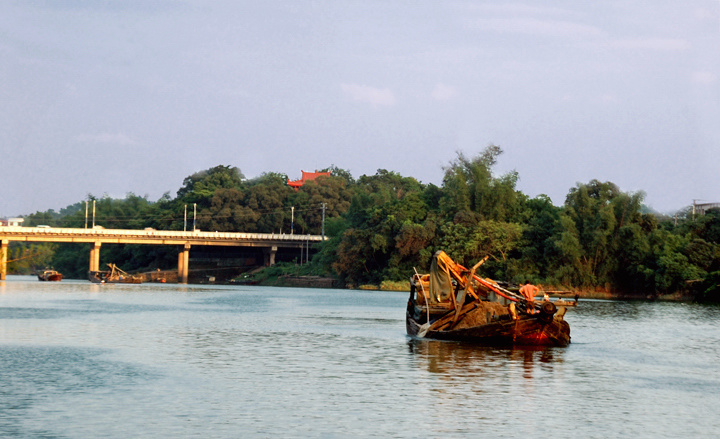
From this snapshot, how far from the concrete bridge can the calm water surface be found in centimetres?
7727

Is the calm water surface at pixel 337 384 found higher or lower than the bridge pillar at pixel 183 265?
lower

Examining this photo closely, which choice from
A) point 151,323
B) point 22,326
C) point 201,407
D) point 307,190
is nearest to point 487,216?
point 307,190

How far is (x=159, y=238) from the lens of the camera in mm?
121625

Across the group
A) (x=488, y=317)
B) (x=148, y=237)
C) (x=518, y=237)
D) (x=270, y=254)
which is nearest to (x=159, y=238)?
(x=148, y=237)

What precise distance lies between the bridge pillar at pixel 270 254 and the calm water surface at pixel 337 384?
3541 inches

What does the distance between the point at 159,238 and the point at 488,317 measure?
95821 millimetres

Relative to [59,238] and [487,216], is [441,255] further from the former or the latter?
[59,238]

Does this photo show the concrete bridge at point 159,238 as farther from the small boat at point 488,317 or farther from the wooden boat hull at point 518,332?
the wooden boat hull at point 518,332

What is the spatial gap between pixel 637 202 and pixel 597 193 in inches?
316

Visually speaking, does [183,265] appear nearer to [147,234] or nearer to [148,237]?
[148,237]

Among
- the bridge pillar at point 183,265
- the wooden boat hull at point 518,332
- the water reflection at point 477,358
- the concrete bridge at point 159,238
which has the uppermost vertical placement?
the concrete bridge at point 159,238

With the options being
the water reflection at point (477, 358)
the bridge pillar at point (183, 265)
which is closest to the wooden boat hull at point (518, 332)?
the water reflection at point (477, 358)

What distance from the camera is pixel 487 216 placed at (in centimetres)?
9662

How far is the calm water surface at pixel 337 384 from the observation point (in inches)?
660
